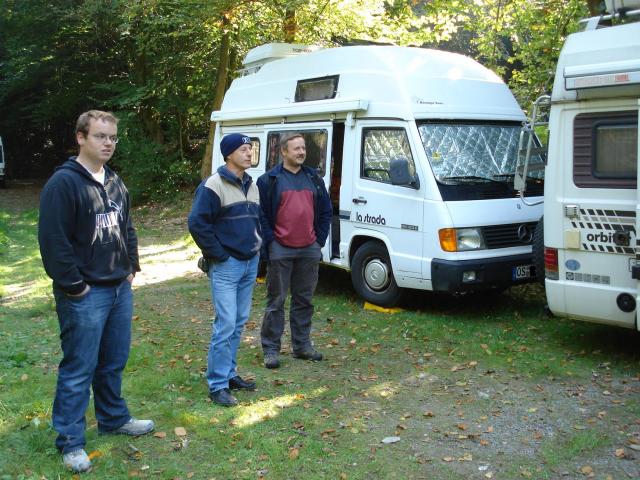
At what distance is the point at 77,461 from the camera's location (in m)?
4.29

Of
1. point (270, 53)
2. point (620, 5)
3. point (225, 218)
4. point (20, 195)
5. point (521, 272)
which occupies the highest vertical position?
point (270, 53)

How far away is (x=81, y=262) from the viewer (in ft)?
13.7

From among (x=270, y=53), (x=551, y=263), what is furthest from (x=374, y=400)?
(x=270, y=53)

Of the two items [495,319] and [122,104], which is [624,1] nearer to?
[495,319]

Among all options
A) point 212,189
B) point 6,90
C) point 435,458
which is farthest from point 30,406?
point 6,90

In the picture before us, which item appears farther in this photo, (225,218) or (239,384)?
(239,384)

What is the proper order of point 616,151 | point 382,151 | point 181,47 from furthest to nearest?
1. point 181,47
2. point 382,151
3. point 616,151

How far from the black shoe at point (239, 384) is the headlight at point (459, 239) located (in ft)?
9.56

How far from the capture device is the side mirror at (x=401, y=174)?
25.7ft

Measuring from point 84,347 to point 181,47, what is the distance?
63.6 ft

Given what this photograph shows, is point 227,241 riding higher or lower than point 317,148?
lower

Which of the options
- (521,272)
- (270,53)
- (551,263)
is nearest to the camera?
(551,263)

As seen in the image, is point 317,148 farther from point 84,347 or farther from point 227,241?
point 84,347

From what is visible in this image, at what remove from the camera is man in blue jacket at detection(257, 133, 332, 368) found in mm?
6195
